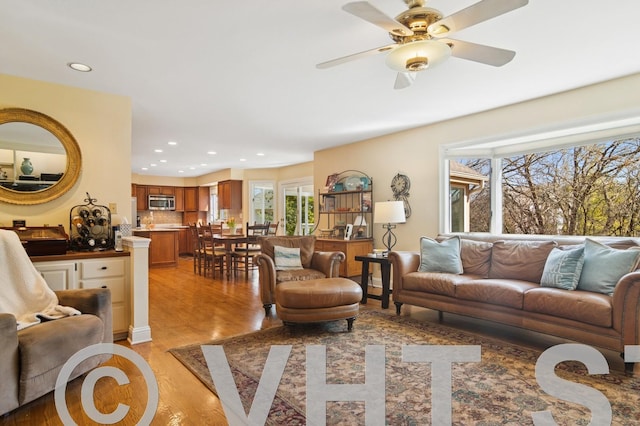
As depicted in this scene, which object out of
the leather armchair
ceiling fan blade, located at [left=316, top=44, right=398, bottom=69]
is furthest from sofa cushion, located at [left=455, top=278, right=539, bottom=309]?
ceiling fan blade, located at [left=316, top=44, right=398, bottom=69]

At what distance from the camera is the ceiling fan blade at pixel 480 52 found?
6.79 ft

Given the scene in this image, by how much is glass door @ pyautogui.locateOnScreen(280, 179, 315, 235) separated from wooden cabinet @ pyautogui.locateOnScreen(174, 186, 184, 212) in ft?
12.6

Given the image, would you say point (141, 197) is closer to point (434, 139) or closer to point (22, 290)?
point (22, 290)

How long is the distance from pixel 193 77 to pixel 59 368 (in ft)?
8.18

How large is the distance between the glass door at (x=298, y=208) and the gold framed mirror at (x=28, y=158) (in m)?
5.53

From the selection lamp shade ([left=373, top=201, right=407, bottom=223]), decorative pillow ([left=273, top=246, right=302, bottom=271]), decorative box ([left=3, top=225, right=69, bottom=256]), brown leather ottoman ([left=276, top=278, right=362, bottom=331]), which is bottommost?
brown leather ottoman ([left=276, top=278, right=362, bottom=331])

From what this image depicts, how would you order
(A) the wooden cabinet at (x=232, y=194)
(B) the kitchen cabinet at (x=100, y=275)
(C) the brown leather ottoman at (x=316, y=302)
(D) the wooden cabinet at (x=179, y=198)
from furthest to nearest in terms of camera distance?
1. (D) the wooden cabinet at (x=179, y=198)
2. (A) the wooden cabinet at (x=232, y=194)
3. (C) the brown leather ottoman at (x=316, y=302)
4. (B) the kitchen cabinet at (x=100, y=275)

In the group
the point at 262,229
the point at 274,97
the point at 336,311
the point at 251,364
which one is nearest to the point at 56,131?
the point at 274,97

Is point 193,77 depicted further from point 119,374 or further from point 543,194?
point 543,194

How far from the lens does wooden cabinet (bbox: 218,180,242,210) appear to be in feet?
30.4

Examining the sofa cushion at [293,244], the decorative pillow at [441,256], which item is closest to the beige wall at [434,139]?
the decorative pillow at [441,256]

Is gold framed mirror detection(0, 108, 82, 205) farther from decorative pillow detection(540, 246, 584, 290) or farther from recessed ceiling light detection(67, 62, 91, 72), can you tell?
decorative pillow detection(540, 246, 584, 290)

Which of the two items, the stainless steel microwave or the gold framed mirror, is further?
the stainless steel microwave

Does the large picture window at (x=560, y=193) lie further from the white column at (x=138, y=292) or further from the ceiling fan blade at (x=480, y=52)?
the white column at (x=138, y=292)
